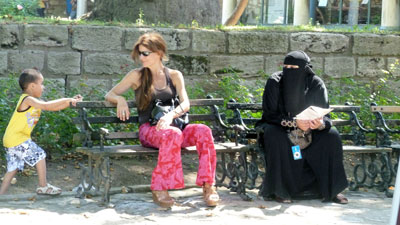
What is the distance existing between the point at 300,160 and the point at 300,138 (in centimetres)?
20

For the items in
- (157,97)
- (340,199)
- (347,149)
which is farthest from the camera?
(347,149)

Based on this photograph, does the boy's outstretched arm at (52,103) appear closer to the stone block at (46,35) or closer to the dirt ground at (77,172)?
the dirt ground at (77,172)

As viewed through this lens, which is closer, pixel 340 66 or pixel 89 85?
pixel 89 85

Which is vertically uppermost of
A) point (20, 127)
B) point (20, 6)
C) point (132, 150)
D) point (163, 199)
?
point (20, 6)

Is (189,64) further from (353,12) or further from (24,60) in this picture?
(353,12)

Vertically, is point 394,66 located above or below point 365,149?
above

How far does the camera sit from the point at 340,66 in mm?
9969

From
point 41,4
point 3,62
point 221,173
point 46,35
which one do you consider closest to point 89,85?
point 46,35

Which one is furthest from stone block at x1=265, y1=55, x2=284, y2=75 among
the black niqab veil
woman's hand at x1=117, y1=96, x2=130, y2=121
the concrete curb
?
woman's hand at x1=117, y1=96, x2=130, y2=121

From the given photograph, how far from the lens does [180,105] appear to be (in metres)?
6.62

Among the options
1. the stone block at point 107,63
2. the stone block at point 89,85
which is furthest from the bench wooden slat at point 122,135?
the stone block at point 107,63

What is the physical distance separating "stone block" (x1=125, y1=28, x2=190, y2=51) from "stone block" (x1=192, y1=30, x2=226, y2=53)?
4.0 inches

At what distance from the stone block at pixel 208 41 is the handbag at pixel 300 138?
2.71 meters

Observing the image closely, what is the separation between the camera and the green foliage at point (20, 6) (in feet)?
77.8
